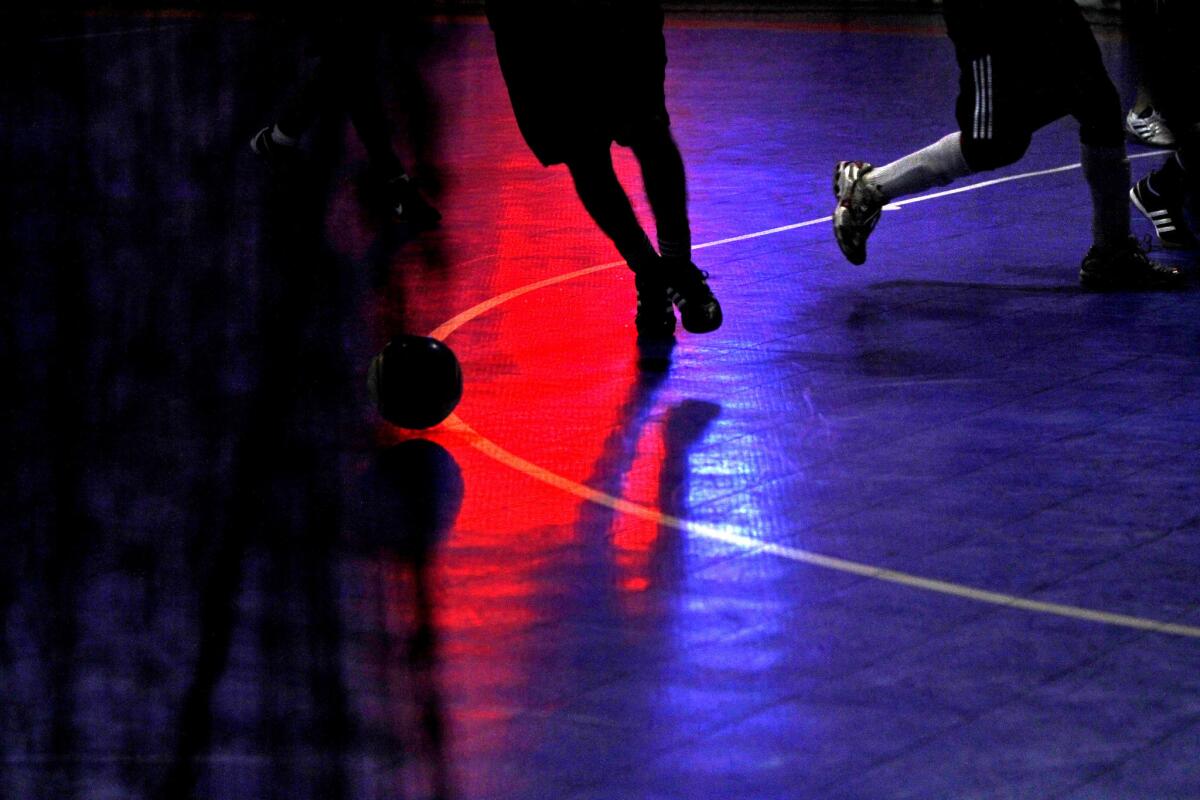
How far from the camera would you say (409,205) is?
8.15 m

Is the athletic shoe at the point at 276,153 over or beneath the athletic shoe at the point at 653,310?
beneath

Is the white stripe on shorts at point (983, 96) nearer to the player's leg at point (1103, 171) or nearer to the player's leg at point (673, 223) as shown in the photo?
the player's leg at point (1103, 171)

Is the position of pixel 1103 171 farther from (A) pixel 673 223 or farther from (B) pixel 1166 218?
(A) pixel 673 223

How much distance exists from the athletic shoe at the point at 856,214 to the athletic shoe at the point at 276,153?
126 inches

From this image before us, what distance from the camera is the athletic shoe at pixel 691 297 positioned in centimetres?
600

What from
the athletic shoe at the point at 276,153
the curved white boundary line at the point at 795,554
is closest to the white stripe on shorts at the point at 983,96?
the curved white boundary line at the point at 795,554

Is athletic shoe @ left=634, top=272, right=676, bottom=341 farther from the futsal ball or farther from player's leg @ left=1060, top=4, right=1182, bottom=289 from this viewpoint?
player's leg @ left=1060, top=4, right=1182, bottom=289

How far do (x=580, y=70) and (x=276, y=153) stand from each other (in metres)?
3.47

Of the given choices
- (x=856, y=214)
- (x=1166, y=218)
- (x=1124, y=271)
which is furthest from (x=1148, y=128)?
(x=856, y=214)

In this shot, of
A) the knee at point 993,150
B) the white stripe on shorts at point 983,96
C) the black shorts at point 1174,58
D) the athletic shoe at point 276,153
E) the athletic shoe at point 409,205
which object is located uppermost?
the white stripe on shorts at point 983,96

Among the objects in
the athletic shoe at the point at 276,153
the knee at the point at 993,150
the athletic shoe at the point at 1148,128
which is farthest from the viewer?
the athletic shoe at the point at 1148,128

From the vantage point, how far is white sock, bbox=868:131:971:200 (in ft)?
22.1

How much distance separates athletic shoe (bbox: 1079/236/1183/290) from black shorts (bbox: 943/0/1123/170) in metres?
0.54

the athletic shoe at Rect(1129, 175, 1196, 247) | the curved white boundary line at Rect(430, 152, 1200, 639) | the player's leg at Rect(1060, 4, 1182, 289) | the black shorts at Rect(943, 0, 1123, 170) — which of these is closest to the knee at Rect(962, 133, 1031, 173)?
the black shorts at Rect(943, 0, 1123, 170)
